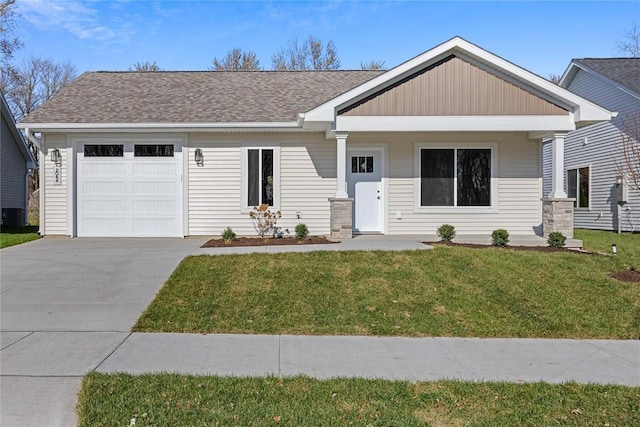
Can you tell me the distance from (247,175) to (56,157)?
5.10 metres

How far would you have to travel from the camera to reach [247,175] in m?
12.0

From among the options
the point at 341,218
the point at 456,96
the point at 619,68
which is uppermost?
the point at 619,68

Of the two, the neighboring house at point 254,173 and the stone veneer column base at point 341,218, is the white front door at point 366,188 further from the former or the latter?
the stone veneer column base at point 341,218

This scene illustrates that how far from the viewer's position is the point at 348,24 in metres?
13.4

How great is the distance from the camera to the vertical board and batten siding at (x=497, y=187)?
12.1m

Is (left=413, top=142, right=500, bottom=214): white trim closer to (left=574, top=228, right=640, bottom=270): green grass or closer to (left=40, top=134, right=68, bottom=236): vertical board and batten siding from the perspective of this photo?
(left=574, top=228, right=640, bottom=270): green grass

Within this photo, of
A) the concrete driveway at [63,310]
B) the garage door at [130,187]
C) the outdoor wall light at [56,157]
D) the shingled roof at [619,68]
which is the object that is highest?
the shingled roof at [619,68]

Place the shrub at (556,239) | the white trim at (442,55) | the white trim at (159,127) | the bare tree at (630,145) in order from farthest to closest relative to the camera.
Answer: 1. the bare tree at (630,145)
2. the white trim at (159,127)
3. the white trim at (442,55)
4. the shrub at (556,239)

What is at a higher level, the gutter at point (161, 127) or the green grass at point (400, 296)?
the gutter at point (161, 127)

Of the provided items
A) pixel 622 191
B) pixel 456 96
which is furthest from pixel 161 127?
pixel 622 191

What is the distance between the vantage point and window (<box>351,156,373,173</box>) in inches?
480

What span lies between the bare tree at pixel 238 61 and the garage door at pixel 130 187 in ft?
63.4

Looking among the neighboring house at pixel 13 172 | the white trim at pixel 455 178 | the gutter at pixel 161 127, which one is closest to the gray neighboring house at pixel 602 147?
the white trim at pixel 455 178

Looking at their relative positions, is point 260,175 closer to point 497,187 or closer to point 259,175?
point 259,175
